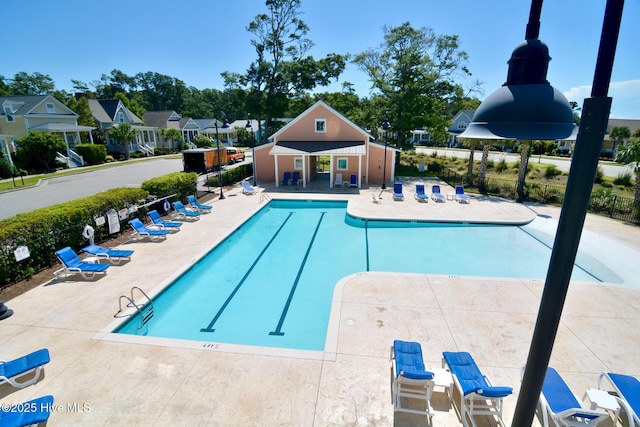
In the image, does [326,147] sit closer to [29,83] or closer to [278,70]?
[278,70]

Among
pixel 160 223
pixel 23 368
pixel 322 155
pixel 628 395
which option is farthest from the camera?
pixel 322 155

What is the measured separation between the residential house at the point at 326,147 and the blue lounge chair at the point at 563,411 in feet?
63.9

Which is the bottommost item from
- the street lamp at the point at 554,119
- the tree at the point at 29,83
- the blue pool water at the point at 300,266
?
the blue pool water at the point at 300,266

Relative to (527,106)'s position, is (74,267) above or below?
below

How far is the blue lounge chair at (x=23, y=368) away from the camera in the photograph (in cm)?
545

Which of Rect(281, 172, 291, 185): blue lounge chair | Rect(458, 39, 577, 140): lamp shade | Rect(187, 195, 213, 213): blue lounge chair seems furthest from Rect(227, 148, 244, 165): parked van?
Rect(458, 39, 577, 140): lamp shade

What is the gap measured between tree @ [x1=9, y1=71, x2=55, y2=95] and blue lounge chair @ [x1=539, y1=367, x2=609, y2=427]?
101207 mm

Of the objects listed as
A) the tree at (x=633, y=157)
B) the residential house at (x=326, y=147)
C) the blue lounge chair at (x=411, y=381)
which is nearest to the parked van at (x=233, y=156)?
the residential house at (x=326, y=147)

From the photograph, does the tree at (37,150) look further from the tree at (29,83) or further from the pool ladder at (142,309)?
the tree at (29,83)

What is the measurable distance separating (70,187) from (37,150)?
1053 cm

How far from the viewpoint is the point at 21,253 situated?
8984 millimetres

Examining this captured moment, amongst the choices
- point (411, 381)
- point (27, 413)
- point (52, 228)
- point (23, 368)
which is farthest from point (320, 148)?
point (27, 413)

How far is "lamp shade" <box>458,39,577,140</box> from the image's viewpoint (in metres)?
2.19

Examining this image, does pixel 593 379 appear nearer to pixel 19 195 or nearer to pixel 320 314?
pixel 320 314
